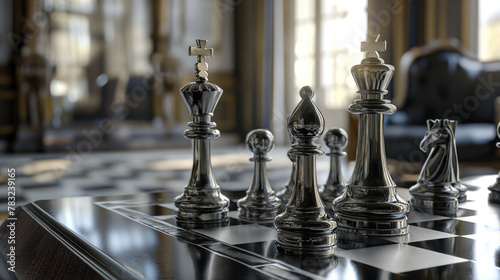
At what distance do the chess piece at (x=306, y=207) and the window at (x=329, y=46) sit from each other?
4.62 m

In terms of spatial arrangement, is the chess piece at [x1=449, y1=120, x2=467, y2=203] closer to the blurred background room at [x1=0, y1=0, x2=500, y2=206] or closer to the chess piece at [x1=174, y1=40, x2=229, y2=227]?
the chess piece at [x1=174, y1=40, x2=229, y2=227]

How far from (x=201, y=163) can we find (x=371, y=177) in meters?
0.27

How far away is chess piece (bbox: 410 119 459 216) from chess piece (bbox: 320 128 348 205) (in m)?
0.13

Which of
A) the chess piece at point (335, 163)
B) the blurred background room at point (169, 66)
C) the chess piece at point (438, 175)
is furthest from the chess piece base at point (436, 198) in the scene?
the blurred background room at point (169, 66)

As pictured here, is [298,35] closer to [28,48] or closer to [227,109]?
[227,109]

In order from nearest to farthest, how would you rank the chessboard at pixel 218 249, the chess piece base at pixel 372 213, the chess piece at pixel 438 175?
the chessboard at pixel 218 249
the chess piece base at pixel 372 213
the chess piece at pixel 438 175

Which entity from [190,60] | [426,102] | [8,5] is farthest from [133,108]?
[426,102]

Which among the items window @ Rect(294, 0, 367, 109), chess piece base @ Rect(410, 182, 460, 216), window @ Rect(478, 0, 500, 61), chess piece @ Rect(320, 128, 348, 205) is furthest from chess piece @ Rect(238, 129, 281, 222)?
window @ Rect(294, 0, 367, 109)

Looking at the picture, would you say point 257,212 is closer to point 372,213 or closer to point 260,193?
point 260,193

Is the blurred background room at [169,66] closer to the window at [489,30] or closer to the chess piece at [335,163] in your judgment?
the window at [489,30]

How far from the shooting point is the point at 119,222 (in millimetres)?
782

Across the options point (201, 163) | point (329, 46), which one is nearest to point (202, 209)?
point (201, 163)

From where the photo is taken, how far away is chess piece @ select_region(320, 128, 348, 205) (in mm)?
923

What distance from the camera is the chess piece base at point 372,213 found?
2.23 ft
